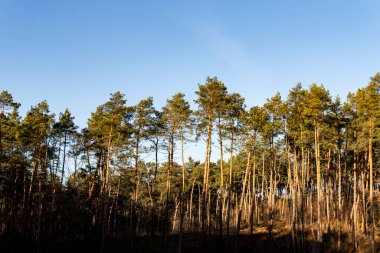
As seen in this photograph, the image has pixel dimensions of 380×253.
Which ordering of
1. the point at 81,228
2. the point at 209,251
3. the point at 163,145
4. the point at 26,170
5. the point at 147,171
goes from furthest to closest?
the point at 147,171
the point at 81,228
the point at 26,170
the point at 163,145
the point at 209,251

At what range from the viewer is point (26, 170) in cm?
3331

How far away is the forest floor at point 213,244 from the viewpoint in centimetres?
2503

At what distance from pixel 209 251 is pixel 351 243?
1134 cm

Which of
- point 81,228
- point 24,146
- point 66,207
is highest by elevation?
point 24,146

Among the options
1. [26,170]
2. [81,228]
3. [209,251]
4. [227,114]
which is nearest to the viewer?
[209,251]

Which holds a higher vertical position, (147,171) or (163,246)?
(147,171)

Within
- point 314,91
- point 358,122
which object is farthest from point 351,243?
point 314,91

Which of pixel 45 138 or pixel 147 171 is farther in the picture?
pixel 147 171

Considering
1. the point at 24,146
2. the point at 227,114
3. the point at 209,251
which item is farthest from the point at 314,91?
the point at 24,146

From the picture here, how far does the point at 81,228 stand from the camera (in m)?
38.0

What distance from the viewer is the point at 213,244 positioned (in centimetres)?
2575

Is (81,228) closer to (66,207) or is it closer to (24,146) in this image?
(66,207)

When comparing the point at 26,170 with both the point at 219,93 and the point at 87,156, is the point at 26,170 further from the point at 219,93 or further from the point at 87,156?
the point at 219,93

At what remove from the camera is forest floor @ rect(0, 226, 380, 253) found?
25.0 meters
